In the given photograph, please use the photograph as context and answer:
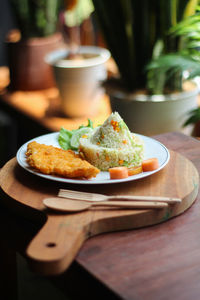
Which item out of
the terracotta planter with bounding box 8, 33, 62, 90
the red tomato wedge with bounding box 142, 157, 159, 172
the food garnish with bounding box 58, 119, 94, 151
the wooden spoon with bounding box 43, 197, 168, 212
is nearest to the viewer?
the wooden spoon with bounding box 43, 197, 168, 212

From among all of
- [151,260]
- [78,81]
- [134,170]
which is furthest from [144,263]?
[78,81]

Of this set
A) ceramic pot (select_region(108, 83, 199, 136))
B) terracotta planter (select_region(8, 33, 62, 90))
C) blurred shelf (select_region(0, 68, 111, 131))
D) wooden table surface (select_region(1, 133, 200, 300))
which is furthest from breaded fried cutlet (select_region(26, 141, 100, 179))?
terracotta planter (select_region(8, 33, 62, 90))

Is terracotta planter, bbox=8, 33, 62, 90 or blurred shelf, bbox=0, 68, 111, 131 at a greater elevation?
terracotta planter, bbox=8, 33, 62, 90

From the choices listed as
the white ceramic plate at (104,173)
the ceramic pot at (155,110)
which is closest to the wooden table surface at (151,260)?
the white ceramic plate at (104,173)

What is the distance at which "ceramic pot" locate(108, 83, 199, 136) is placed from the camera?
5.38ft

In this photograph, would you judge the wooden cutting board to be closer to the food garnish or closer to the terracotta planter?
the food garnish

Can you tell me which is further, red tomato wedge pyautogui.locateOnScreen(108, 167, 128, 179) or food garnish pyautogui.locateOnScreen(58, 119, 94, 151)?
food garnish pyautogui.locateOnScreen(58, 119, 94, 151)

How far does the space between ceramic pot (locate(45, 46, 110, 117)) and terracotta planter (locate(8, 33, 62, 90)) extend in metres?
0.17

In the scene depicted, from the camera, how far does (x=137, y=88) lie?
71.1 inches

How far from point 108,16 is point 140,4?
0.43ft

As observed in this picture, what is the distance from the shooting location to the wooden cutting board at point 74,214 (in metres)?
0.68

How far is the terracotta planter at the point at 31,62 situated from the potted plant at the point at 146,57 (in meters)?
0.59

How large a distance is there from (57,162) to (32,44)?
1462 millimetres

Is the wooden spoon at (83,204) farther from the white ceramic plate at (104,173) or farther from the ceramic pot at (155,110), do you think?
the ceramic pot at (155,110)
